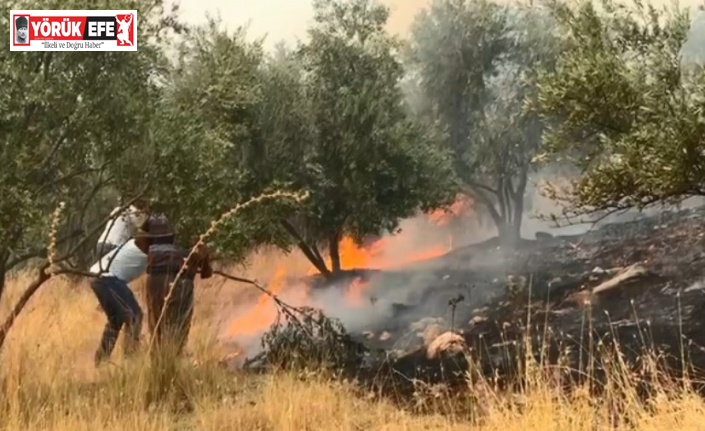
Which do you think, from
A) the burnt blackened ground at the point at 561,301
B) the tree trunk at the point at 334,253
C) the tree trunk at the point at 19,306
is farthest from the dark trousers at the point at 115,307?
the tree trunk at the point at 334,253

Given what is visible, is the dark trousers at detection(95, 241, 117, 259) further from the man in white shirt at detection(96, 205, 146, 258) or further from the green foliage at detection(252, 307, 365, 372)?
the green foliage at detection(252, 307, 365, 372)

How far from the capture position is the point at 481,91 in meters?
14.8

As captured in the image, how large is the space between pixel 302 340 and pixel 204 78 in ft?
9.88

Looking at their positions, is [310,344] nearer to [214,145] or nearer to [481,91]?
[214,145]

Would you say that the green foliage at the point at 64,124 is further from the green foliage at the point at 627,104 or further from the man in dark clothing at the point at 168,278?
the green foliage at the point at 627,104

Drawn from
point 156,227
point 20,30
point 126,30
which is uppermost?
point 126,30

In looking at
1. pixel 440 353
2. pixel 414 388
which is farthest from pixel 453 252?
pixel 414 388

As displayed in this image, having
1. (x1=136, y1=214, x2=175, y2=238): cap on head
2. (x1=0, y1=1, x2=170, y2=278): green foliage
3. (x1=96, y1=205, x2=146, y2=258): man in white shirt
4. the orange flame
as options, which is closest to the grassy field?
(x1=96, y1=205, x2=146, y2=258): man in white shirt

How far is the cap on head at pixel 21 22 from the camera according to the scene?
5648 millimetres

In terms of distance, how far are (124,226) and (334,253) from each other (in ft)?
16.9

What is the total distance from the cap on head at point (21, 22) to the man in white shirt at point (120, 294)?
6.89ft

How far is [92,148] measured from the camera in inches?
247

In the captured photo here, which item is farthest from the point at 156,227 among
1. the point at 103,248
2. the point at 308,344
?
the point at 308,344

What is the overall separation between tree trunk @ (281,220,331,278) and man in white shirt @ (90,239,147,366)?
344 centimetres
